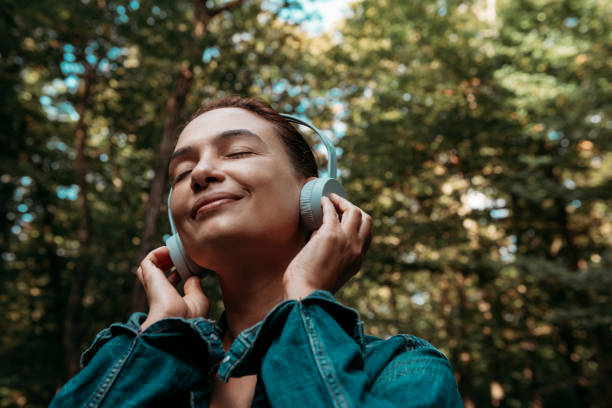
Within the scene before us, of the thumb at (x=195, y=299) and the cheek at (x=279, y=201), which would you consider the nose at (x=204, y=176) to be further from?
the thumb at (x=195, y=299)

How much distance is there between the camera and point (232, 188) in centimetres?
125

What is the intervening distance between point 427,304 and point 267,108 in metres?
16.3

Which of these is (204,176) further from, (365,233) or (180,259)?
(365,233)

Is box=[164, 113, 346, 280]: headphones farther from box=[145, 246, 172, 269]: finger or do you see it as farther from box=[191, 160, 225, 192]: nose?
box=[191, 160, 225, 192]: nose

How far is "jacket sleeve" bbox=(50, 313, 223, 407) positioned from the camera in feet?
3.59

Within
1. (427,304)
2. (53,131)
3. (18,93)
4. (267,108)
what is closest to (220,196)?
(267,108)

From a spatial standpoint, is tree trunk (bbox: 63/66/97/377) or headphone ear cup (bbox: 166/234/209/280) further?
tree trunk (bbox: 63/66/97/377)

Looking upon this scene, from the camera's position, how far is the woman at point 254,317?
A: 39.4 inches

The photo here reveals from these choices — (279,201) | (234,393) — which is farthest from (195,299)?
(279,201)

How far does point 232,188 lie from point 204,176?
103mm

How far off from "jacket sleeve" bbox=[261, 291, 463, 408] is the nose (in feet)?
1.51

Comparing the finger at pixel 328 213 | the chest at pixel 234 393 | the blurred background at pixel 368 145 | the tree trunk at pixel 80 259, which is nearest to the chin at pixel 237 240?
the finger at pixel 328 213

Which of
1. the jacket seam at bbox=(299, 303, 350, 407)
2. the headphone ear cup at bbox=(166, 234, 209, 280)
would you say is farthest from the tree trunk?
the jacket seam at bbox=(299, 303, 350, 407)

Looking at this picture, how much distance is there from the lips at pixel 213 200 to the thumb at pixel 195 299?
1.05ft
